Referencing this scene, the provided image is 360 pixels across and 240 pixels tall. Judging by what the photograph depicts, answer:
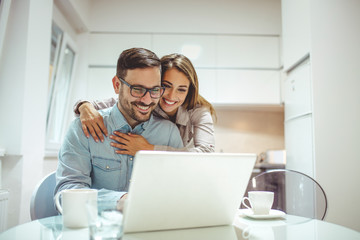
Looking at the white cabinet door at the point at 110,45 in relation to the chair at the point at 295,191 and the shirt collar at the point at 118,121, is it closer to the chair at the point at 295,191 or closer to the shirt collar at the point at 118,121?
the shirt collar at the point at 118,121

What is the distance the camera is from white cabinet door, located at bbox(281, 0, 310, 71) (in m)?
2.50

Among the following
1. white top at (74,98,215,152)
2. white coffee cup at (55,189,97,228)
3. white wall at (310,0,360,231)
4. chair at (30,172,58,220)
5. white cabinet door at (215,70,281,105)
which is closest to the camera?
white coffee cup at (55,189,97,228)

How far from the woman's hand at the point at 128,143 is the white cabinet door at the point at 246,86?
226cm

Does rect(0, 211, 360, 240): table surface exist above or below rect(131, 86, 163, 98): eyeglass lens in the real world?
below

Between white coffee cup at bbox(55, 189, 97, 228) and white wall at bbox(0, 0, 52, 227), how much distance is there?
1409 millimetres

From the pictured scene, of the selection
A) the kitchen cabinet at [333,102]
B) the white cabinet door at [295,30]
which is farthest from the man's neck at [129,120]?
the white cabinet door at [295,30]

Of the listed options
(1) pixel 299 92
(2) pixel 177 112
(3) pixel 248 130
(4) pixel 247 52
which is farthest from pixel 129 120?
(3) pixel 248 130

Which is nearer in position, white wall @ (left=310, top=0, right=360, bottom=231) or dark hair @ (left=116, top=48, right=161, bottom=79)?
dark hair @ (left=116, top=48, right=161, bottom=79)

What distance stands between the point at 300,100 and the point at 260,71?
95 centimetres

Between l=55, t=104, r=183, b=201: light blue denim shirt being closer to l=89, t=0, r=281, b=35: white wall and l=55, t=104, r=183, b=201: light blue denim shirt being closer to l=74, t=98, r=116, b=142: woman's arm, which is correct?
l=74, t=98, r=116, b=142: woman's arm

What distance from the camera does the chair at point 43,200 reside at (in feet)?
3.63

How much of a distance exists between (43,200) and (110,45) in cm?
258

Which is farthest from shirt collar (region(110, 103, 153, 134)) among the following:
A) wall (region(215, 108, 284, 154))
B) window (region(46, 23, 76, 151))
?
wall (region(215, 108, 284, 154))

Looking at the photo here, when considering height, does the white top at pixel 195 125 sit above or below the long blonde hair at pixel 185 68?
below
